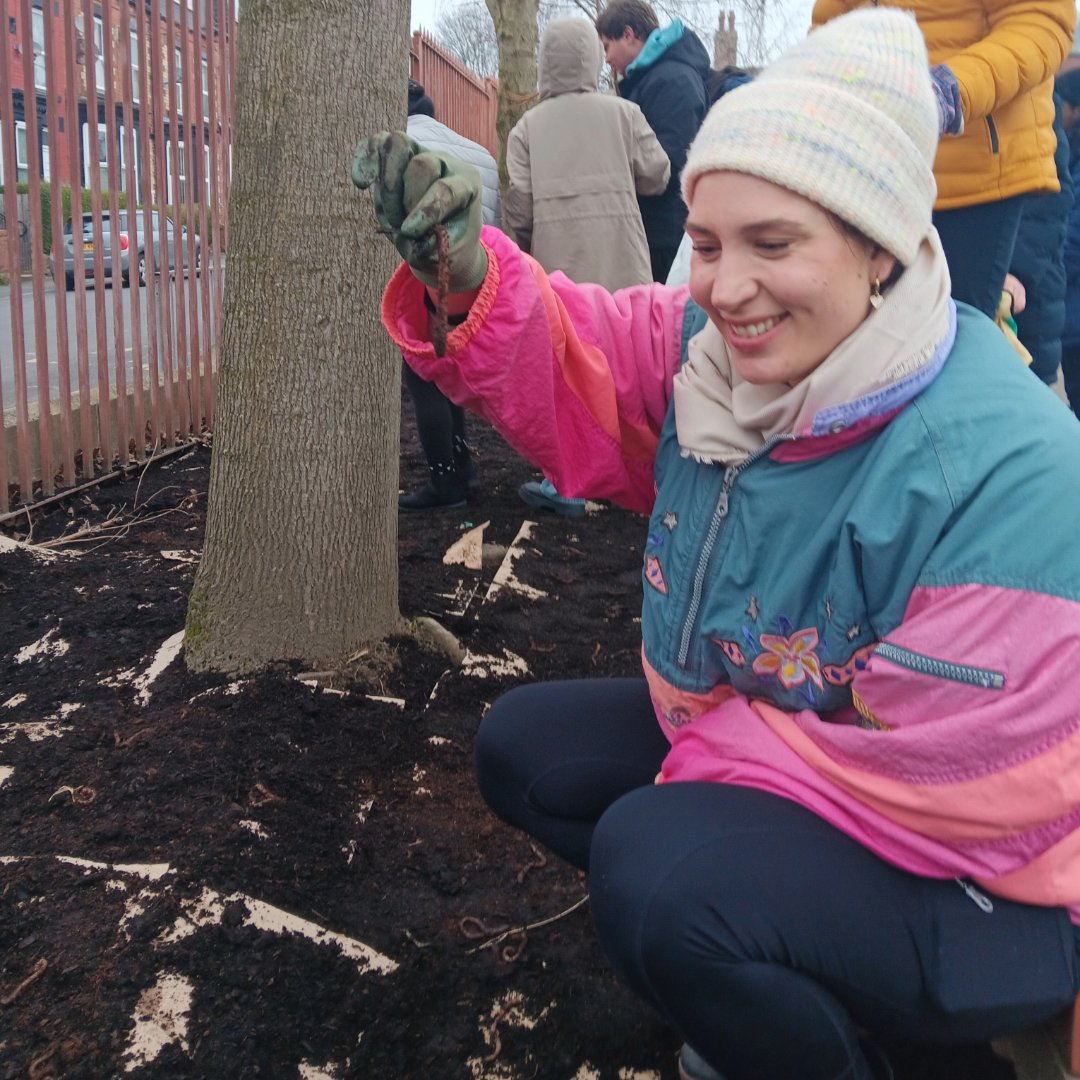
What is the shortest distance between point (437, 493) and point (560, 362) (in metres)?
2.54

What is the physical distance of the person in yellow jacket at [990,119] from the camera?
2.55 meters

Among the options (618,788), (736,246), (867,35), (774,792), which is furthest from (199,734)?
(867,35)

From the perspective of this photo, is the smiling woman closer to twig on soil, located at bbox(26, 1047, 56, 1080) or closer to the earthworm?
the earthworm

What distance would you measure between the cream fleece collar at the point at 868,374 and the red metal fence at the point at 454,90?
9301 mm

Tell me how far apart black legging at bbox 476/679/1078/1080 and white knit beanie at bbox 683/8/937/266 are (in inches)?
30.7

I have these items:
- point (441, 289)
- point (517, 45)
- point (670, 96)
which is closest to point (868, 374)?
point (441, 289)

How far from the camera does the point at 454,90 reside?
44.8 ft

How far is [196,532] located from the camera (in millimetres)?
3834

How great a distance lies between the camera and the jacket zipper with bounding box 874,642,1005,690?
3.98 ft

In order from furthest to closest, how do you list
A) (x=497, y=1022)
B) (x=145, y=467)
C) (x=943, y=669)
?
(x=145, y=467), (x=497, y=1022), (x=943, y=669)

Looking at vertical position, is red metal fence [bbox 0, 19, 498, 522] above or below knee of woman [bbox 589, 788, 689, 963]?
above

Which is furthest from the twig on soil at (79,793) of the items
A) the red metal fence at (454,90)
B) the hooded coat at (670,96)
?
the red metal fence at (454,90)

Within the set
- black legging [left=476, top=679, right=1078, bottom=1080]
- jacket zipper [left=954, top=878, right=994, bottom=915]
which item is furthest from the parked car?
jacket zipper [left=954, top=878, right=994, bottom=915]

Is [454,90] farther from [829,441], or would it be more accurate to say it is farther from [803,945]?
[803,945]
